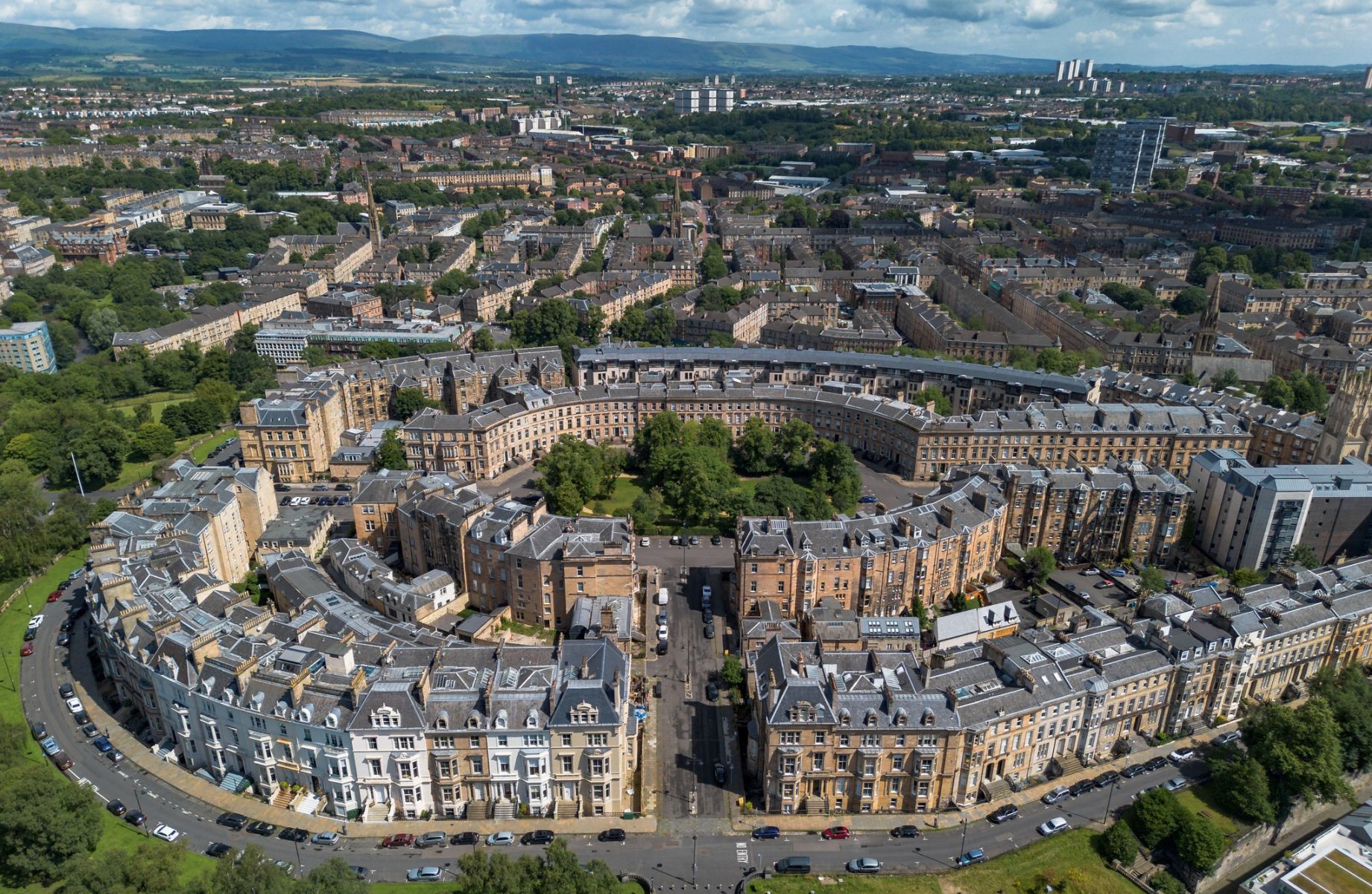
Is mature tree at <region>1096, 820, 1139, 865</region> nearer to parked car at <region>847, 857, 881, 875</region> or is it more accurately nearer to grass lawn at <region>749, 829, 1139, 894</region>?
grass lawn at <region>749, 829, 1139, 894</region>

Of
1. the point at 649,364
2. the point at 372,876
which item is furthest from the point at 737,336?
the point at 372,876

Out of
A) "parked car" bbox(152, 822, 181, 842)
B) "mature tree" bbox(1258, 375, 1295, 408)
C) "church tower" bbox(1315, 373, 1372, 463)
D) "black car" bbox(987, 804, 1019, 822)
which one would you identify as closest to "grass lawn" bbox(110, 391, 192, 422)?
"parked car" bbox(152, 822, 181, 842)

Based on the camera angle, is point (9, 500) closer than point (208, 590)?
No

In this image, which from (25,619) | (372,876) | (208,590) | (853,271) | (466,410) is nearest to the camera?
(372,876)

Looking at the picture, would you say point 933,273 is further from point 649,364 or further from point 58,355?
point 58,355

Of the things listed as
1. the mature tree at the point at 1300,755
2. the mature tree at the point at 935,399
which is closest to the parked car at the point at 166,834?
the mature tree at the point at 1300,755

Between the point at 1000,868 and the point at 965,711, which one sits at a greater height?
the point at 965,711

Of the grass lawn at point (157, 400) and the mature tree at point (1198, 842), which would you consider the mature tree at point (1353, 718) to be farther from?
the grass lawn at point (157, 400)
